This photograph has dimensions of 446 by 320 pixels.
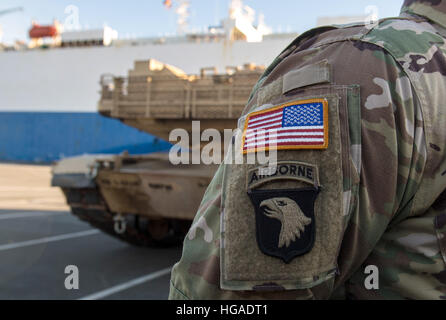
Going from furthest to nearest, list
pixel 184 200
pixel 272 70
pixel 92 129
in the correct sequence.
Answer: pixel 92 129, pixel 184 200, pixel 272 70

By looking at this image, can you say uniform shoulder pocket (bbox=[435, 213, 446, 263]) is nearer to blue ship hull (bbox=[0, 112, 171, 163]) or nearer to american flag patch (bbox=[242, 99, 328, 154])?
american flag patch (bbox=[242, 99, 328, 154])

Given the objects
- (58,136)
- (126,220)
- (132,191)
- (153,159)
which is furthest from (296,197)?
(58,136)

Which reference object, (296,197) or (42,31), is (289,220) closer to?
(296,197)

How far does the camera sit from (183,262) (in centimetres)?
89

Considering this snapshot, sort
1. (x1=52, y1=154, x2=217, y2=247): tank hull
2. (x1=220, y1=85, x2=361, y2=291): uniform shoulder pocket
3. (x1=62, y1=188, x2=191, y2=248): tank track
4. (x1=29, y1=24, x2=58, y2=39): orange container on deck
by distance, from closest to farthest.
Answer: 1. (x1=220, y1=85, x2=361, y2=291): uniform shoulder pocket
2. (x1=52, y1=154, x2=217, y2=247): tank hull
3. (x1=62, y1=188, x2=191, y2=248): tank track
4. (x1=29, y1=24, x2=58, y2=39): orange container on deck

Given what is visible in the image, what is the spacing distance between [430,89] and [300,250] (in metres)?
0.38

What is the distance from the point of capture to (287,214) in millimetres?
791

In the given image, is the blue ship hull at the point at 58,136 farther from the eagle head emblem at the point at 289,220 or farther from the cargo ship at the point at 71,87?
the eagle head emblem at the point at 289,220

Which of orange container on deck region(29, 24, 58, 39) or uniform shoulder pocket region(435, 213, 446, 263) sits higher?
orange container on deck region(29, 24, 58, 39)

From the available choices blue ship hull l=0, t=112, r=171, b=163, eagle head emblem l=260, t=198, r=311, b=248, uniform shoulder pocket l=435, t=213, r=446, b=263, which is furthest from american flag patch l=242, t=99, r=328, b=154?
blue ship hull l=0, t=112, r=171, b=163

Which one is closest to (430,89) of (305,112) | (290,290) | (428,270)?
(305,112)

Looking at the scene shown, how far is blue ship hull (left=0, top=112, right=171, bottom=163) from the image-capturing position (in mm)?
21438

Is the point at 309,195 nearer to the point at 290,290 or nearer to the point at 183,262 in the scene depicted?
the point at 290,290

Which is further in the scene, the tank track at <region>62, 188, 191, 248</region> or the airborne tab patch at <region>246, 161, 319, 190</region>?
the tank track at <region>62, 188, 191, 248</region>
